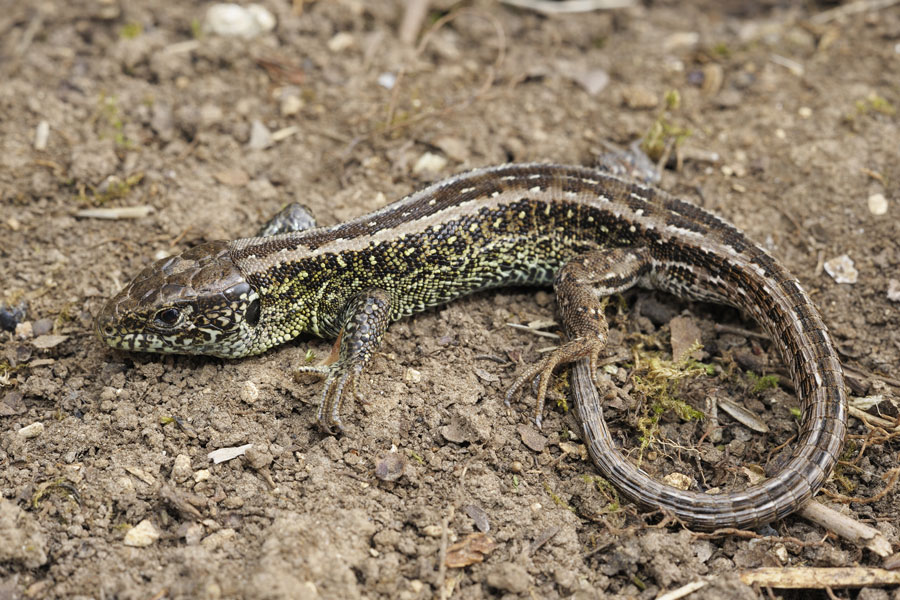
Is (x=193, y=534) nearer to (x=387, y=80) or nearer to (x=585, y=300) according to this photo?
(x=585, y=300)

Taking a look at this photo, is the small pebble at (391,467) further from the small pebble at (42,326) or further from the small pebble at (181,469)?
the small pebble at (42,326)

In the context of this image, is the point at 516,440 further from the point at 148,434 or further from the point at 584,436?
the point at 148,434

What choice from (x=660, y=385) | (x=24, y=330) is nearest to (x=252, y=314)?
(x=24, y=330)

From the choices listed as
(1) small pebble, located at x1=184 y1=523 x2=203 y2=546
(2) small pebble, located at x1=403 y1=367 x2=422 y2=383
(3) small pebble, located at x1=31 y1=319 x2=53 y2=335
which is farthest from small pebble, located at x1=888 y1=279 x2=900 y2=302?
(3) small pebble, located at x1=31 y1=319 x2=53 y2=335

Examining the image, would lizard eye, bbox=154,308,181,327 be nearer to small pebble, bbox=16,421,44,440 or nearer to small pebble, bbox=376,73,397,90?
small pebble, bbox=16,421,44,440

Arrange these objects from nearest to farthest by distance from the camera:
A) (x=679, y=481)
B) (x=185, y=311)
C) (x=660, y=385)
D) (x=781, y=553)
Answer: (x=781, y=553), (x=679, y=481), (x=185, y=311), (x=660, y=385)

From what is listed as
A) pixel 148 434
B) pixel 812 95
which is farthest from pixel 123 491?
pixel 812 95
